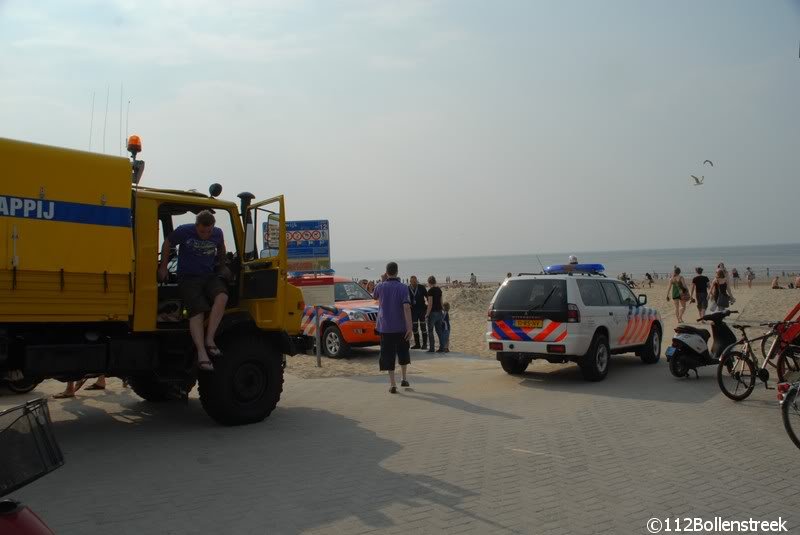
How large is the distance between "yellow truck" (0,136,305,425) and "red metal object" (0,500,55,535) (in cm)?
446

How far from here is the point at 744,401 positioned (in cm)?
877

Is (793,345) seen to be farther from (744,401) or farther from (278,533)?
(278,533)

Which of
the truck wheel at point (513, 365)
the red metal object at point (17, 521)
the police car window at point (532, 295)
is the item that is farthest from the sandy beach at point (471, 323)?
the red metal object at point (17, 521)

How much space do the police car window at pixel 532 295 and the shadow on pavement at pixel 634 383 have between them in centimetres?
128

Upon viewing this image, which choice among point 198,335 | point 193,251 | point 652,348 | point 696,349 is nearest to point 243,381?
point 198,335

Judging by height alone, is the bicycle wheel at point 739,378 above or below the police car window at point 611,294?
below

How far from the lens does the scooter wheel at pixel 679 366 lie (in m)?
10.7

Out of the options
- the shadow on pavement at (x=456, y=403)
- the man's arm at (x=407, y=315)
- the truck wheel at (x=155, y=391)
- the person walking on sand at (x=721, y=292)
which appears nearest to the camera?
the shadow on pavement at (x=456, y=403)

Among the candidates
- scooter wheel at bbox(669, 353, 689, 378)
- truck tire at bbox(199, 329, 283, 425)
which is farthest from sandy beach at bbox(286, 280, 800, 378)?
truck tire at bbox(199, 329, 283, 425)

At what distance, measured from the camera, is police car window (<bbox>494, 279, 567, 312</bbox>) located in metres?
10.6

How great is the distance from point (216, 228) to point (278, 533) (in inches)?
164

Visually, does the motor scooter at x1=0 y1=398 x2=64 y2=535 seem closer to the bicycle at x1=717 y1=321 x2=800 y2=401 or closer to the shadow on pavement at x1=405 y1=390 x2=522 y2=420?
the shadow on pavement at x1=405 y1=390 x2=522 y2=420

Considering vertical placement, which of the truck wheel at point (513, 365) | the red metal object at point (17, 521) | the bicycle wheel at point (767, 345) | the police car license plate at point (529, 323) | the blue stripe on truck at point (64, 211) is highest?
the blue stripe on truck at point (64, 211)

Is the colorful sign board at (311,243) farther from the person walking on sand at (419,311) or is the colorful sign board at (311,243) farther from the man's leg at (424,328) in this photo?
the man's leg at (424,328)
